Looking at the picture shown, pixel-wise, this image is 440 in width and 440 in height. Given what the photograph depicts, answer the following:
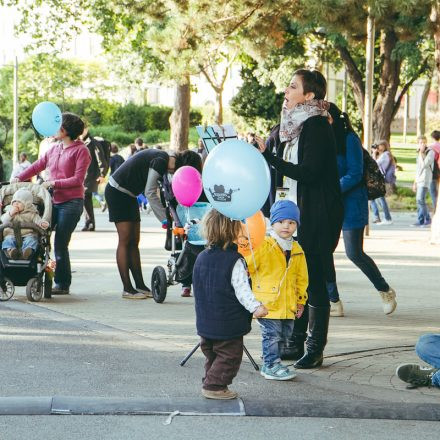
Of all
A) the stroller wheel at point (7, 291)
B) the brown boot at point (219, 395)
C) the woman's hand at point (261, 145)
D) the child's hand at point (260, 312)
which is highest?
the woman's hand at point (261, 145)

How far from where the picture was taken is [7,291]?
11.3 metres

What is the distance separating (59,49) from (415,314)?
2678 centimetres

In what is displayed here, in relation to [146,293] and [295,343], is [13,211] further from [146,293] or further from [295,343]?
[295,343]

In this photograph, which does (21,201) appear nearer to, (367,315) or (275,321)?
(367,315)

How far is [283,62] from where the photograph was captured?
3909 cm

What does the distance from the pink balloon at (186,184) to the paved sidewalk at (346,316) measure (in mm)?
1094

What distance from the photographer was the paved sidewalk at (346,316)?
25.7 ft

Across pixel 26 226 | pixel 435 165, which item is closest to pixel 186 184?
pixel 26 226

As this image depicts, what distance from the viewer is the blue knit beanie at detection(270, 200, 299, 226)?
7523 mm

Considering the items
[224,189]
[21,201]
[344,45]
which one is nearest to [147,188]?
[21,201]

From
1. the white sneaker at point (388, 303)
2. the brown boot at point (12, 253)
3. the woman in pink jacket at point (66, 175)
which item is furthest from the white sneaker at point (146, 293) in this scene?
the white sneaker at point (388, 303)

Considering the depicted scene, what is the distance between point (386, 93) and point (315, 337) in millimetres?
24074

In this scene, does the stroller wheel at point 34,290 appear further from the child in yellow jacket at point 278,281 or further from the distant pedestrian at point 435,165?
the distant pedestrian at point 435,165

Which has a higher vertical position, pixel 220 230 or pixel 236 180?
pixel 236 180
